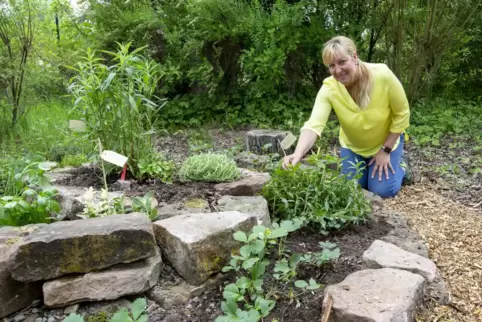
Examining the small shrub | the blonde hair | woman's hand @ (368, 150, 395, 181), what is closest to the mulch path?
woman's hand @ (368, 150, 395, 181)

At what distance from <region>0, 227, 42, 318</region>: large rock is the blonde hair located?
202 centimetres

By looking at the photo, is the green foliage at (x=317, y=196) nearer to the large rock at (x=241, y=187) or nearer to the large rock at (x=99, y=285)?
the large rock at (x=241, y=187)

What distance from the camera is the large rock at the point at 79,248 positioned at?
1.70 metres

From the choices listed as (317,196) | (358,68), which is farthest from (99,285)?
(358,68)

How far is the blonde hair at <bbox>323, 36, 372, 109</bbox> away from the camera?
2.74 m

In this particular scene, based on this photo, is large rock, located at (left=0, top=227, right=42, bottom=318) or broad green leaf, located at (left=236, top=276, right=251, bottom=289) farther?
large rock, located at (left=0, top=227, right=42, bottom=318)

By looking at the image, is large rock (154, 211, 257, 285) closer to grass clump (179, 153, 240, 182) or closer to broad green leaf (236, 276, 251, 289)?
broad green leaf (236, 276, 251, 289)

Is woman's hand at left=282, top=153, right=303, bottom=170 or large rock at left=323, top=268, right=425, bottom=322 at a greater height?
woman's hand at left=282, top=153, right=303, bottom=170

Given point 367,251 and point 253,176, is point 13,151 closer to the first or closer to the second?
point 253,176

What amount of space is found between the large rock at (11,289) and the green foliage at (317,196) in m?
1.26

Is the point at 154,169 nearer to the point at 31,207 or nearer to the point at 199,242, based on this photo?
the point at 31,207

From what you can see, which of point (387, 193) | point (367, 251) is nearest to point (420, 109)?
point (387, 193)

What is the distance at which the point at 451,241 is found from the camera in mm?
2508

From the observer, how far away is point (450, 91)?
7574 millimetres
